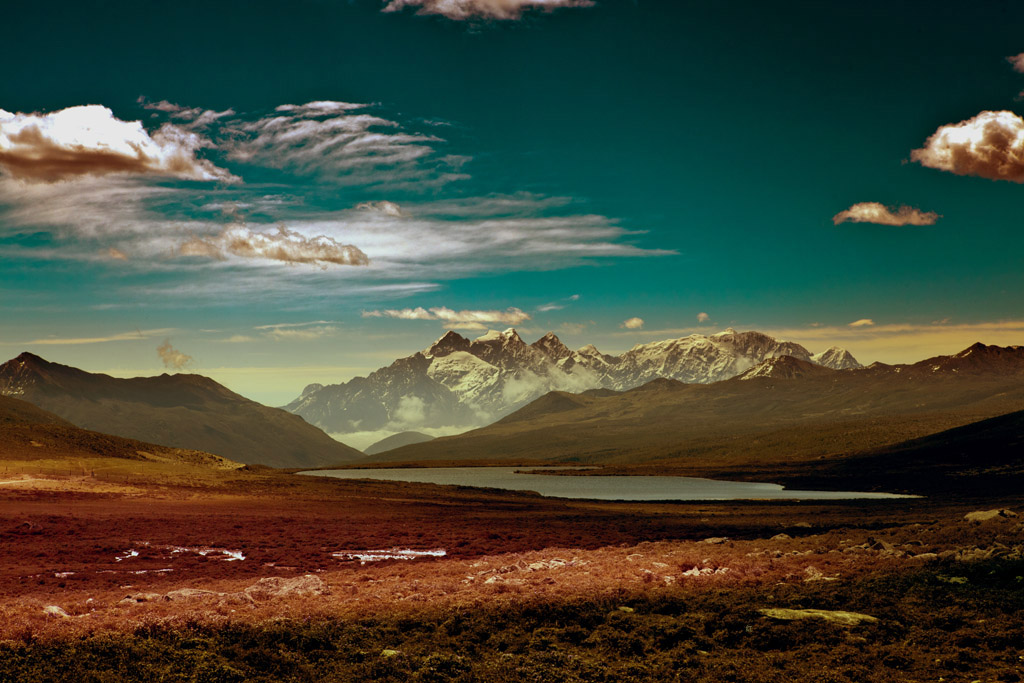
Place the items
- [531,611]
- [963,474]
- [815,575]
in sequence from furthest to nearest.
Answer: [963,474] → [815,575] → [531,611]

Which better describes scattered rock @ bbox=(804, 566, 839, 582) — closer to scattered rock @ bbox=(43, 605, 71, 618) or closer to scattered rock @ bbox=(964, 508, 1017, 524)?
scattered rock @ bbox=(964, 508, 1017, 524)

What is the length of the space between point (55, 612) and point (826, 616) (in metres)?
29.6

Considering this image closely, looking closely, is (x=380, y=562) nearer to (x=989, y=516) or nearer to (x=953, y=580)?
Answer: (x=953, y=580)

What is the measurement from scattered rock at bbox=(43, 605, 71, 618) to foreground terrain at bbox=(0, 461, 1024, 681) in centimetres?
12

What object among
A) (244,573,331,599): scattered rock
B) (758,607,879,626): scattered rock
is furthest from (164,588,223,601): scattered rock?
(758,607,879,626): scattered rock

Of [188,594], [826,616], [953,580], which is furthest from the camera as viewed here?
[188,594]

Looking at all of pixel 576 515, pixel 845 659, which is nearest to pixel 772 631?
pixel 845 659

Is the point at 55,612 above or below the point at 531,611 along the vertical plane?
above

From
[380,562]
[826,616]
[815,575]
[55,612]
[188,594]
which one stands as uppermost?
[55,612]

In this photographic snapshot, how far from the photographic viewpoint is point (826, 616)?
938 inches

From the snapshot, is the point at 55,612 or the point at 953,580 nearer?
the point at 55,612

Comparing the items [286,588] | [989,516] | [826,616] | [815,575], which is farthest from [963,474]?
[286,588]

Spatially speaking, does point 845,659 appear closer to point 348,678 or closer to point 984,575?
point 984,575

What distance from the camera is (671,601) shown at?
2750 cm
